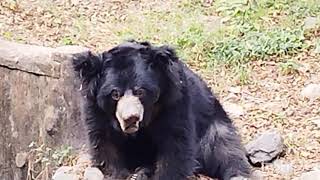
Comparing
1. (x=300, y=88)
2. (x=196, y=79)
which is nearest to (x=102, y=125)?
(x=196, y=79)

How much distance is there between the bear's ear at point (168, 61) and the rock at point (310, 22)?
305 cm

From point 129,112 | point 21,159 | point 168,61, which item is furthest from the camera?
point 21,159

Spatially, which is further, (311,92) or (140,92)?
(311,92)

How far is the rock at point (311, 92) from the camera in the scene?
579cm

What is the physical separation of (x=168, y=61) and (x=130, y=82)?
0.25 metres

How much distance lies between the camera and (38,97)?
5.73 m

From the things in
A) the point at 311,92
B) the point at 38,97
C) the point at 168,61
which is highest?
the point at 168,61

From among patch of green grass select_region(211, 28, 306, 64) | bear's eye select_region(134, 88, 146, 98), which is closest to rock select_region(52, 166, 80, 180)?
bear's eye select_region(134, 88, 146, 98)

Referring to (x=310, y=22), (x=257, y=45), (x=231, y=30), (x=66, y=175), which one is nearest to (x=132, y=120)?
(x=66, y=175)

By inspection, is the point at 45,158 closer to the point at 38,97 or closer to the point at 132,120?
the point at 38,97

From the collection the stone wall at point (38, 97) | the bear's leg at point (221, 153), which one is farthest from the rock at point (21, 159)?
the bear's leg at point (221, 153)

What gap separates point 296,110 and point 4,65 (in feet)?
6.94

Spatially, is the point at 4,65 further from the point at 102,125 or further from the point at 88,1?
the point at 88,1

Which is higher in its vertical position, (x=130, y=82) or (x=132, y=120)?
(x=130, y=82)
